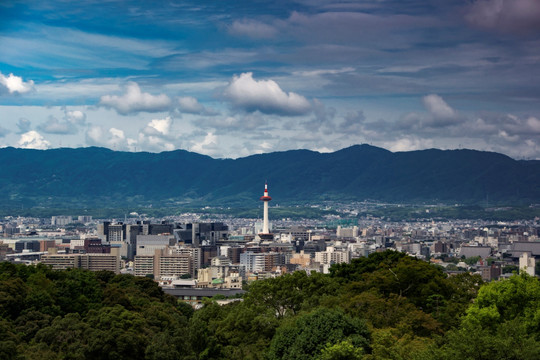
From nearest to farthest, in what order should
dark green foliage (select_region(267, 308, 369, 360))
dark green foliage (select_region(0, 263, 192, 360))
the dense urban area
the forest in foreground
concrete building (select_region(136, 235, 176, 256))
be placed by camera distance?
1. the forest in foreground
2. the dense urban area
3. dark green foliage (select_region(267, 308, 369, 360))
4. dark green foliage (select_region(0, 263, 192, 360))
5. concrete building (select_region(136, 235, 176, 256))

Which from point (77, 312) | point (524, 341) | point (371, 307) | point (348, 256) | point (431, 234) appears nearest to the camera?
point (524, 341)

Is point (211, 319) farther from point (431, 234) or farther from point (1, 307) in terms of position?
point (431, 234)

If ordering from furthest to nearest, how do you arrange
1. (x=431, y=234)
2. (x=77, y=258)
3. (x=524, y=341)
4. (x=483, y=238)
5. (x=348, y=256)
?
1. (x=431, y=234)
2. (x=483, y=238)
3. (x=348, y=256)
4. (x=77, y=258)
5. (x=524, y=341)

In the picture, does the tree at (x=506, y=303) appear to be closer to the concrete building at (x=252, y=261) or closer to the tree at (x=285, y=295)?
the tree at (x=285, y=295)

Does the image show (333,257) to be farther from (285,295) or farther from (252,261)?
(285,295)

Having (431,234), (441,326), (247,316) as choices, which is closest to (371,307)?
(441,326)

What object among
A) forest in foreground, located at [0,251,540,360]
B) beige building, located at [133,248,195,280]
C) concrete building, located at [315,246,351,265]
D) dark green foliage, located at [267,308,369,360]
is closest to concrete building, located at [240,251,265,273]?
concrete building, located at [315,246,351,265]

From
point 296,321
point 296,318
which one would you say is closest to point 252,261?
point 296,318

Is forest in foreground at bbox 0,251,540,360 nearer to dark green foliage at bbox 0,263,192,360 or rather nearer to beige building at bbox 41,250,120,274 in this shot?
dark green foliage at bbox 0,263,192,360
